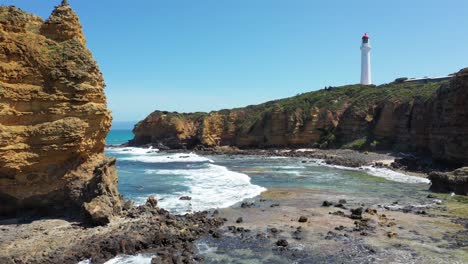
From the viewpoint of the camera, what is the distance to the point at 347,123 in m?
66.9

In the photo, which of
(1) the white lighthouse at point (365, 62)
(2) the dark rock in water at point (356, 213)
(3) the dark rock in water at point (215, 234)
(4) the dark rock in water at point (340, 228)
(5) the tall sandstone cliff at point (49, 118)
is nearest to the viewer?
(5) the tall sandstone cliff at point (49, 118)

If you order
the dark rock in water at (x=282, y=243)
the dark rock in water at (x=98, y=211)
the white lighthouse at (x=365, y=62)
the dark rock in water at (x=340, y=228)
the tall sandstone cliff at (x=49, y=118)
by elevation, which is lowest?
the dark rock in water at (x=282, y=243)

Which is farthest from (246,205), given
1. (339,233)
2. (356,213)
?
(339,233)

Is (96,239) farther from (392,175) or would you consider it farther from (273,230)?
(392,175)

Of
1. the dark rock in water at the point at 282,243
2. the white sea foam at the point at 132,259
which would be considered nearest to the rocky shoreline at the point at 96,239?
the white sea foam at the point at 132,259

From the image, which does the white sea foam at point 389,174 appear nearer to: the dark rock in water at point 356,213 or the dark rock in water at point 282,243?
the dark rock in water at point 356,213

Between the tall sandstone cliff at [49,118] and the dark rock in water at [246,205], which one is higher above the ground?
the tall sandstone cliff at [49,118]

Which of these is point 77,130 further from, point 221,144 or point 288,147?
point 221,144

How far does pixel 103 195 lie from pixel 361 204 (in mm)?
16425

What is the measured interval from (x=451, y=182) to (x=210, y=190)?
18.1m

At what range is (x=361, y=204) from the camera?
27188 mm

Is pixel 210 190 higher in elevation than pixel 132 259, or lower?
higher

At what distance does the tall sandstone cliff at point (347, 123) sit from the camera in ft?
136

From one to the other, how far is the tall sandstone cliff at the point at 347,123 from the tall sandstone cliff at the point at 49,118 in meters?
→ 32.9
